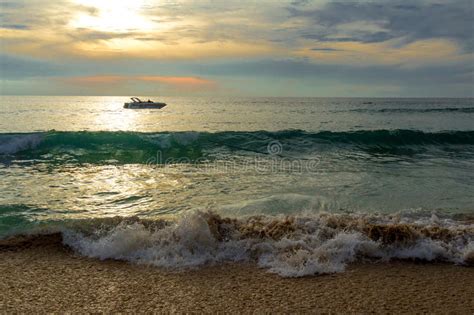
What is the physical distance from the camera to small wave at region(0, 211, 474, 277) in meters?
4.47

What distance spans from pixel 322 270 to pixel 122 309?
6.82ft

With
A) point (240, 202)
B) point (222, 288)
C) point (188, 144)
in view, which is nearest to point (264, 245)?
point (222, 288)

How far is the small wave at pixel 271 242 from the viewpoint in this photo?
14.7 ft

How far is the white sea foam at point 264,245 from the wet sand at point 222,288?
0.60 ft

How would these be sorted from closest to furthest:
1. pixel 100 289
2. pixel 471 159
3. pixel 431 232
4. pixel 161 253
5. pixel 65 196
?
pixel 100 289 < pixel 161 253 < pixel 431 232 < pixel 65 196 < pixel 471 159

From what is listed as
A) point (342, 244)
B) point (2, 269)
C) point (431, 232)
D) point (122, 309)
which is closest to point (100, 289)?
point (122, 309)

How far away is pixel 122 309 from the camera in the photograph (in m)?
3.42

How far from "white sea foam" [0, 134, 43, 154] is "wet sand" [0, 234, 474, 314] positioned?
11813mm

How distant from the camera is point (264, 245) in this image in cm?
473

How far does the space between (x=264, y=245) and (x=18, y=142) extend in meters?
13.9

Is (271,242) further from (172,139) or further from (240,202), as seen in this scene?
(172,139)

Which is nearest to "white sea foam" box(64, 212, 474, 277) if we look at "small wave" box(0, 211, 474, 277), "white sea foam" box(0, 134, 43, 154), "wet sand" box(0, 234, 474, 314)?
"small wave" box(0, 211, 474, 277)

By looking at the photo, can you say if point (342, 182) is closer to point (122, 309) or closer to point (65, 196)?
point (65, 196)

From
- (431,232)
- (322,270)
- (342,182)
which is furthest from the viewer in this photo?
(342,182)
